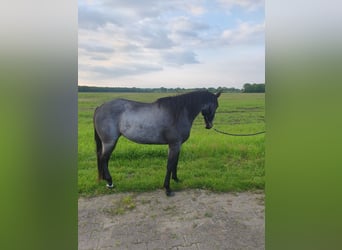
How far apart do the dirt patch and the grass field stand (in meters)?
0.08

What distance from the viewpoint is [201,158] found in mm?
2104

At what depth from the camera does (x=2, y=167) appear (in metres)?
1.24

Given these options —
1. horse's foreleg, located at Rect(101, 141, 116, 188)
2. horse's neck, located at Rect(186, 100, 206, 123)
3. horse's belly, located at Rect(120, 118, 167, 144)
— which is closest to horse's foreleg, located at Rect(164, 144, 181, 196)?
horse's belly, located at Rect(120, 118, 167, 144)

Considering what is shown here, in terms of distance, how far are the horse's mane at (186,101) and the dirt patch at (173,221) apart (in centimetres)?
65

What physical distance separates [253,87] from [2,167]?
1.54 meters

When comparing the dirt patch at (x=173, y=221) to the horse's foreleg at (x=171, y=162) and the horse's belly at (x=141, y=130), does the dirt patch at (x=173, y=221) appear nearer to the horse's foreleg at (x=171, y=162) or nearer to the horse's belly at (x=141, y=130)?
the horse's foreleg at (x=171, y=162)

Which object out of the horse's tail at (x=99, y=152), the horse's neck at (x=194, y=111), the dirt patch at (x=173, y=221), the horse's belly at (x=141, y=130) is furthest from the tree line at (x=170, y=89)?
the dirt patch at (x=173, y=221)

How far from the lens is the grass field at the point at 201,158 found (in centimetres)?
197

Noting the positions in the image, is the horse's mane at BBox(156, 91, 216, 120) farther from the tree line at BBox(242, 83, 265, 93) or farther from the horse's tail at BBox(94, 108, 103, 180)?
the horse's tail at BBox(94, 108, 103, 180)

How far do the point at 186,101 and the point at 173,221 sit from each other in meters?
0.86

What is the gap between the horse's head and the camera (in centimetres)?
197

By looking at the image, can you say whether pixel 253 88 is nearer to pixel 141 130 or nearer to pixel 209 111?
pixel 209 111

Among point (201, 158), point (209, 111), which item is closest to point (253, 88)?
point (209, 111)

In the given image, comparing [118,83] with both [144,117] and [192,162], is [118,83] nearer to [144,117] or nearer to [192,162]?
[144,117]
